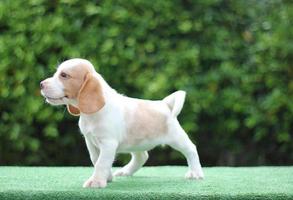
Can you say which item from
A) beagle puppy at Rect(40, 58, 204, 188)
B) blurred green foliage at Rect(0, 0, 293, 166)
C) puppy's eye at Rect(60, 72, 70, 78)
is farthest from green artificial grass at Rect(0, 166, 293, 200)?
blurred green foliage at Rect(0, 0, 293, 166)

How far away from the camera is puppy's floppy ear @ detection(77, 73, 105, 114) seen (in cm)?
357

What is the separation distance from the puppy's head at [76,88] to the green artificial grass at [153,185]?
387mm

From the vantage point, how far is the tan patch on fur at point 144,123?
3.76 m

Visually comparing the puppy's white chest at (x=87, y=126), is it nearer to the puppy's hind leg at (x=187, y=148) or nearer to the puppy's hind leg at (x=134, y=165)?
the puppy's hind leg at (x=187, y=148)

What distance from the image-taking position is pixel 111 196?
3207mm

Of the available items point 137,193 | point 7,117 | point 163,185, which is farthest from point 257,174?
point 7,117

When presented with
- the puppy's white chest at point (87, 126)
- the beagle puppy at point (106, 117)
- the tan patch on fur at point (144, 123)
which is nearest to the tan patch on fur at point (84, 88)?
the beagle puppy at point (106, 117)

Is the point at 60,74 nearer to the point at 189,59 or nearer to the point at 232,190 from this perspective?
the point at 232,190

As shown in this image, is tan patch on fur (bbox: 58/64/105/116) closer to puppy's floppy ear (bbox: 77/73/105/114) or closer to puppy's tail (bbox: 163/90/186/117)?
puppy's floppy ear (bbox: 77/73/105/114)

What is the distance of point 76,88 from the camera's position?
3.59m

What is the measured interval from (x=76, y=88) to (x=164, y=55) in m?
2.34

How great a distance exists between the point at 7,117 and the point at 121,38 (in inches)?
42.0

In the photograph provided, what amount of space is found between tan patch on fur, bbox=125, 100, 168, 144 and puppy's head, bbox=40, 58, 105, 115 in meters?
0.22

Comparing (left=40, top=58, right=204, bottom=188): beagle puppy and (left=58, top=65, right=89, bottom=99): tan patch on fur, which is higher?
(left=58, top=65, right=89, bottom=99): tan patch on fur
